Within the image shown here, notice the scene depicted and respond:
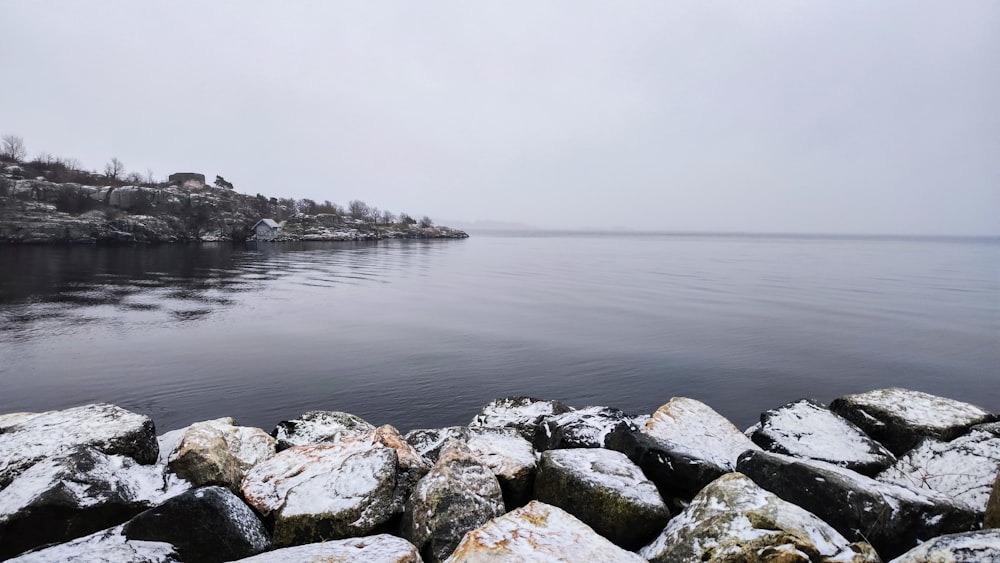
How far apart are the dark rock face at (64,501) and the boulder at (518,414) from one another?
4.74 meters

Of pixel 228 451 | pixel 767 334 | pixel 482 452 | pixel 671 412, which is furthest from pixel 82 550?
pixel 767 334

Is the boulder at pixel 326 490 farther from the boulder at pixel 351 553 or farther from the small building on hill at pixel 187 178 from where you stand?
the small building on hill at pixel 187 178

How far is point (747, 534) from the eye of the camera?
3883mm

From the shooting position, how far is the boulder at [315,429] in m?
7.54

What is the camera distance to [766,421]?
7551mm

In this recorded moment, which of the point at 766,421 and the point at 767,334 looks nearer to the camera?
the point at 766,421

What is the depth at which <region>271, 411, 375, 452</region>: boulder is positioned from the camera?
24.7 feet

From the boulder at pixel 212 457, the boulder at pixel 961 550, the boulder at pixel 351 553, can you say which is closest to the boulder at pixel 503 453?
the boulder at pixel 351 553

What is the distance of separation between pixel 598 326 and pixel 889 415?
1262 cm

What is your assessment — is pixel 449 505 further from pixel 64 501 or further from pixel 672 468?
pixel 64 501

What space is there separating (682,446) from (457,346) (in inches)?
429

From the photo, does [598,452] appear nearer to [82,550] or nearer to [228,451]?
[228,451]

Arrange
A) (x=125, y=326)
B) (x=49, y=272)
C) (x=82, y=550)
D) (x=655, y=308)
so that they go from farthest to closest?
(x=49, y=272)
(x=655, y=308)
(x=125, y=326)
(x=82, y=550)

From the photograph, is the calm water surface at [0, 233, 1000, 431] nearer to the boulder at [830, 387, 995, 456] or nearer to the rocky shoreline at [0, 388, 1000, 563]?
the boulder at [830, 387, 995, 456]
